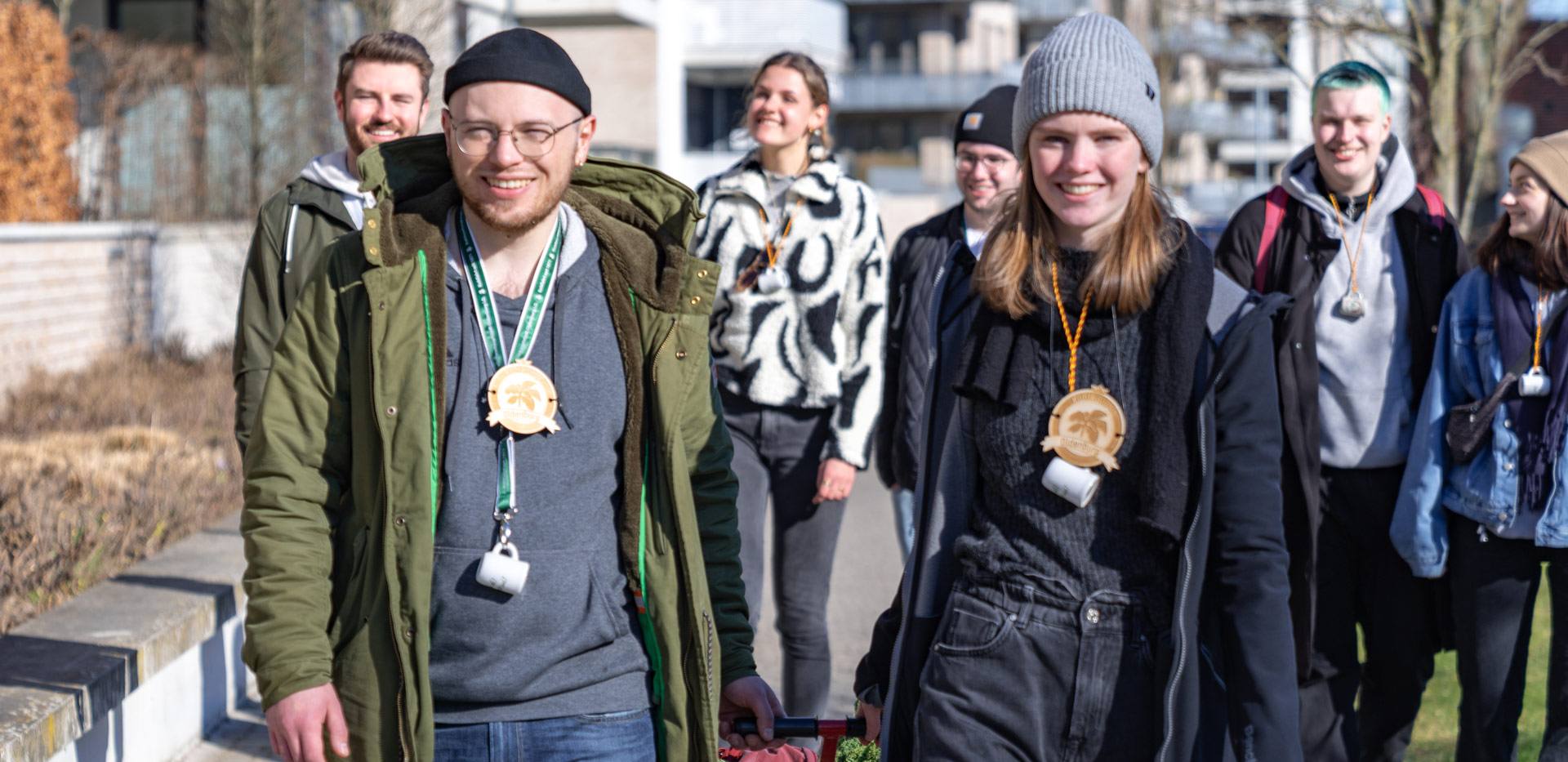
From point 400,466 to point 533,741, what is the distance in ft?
1.77

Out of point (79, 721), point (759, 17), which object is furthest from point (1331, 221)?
point (759, 17)

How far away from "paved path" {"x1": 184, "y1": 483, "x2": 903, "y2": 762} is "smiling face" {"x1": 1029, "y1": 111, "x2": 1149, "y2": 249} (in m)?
3.51

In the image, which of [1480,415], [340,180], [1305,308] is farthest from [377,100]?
[1480,415]

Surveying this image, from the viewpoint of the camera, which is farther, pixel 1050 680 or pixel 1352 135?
pixel 1352 135

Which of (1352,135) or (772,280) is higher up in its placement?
(1352,135)

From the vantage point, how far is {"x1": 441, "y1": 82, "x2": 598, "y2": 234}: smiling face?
316 centimetres

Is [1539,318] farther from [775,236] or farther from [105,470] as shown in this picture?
[105,470]

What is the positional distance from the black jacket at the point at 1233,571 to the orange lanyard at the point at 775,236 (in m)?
2.77

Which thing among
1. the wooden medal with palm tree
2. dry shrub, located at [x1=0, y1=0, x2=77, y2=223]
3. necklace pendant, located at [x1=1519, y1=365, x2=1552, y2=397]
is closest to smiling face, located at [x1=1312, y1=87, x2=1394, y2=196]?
necklace pendant, located at [x1=1519, y1=365, x2=1552, y2=397]

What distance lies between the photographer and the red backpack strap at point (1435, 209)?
17.2 ft

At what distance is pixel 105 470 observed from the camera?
819cm

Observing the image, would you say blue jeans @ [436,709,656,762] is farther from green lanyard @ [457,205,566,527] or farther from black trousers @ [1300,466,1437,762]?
black trousers @ [1300,466,1437,762]

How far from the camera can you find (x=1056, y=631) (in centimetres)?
304

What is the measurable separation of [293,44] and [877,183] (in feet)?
137
